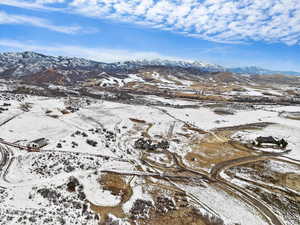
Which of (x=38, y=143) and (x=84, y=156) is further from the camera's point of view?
(x=38, y=143)

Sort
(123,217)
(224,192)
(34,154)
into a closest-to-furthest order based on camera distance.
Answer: (123,217)
(224,192)
(34,154)

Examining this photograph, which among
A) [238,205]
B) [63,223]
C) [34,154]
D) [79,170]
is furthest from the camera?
[34,154]

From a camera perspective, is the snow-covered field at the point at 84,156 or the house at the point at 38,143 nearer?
the snow-covered field at the point at 84,156

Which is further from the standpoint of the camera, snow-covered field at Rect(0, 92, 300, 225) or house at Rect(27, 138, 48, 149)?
house at Rect(27, 138, 48, 149)

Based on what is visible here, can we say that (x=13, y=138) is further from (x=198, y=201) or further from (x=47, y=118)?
(x=198, y=201)

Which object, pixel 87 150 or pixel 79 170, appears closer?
pixel 79 170

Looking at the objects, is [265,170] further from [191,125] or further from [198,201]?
[191,125]

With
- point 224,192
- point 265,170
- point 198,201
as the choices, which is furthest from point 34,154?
point 265,170

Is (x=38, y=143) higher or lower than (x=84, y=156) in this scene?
lower
